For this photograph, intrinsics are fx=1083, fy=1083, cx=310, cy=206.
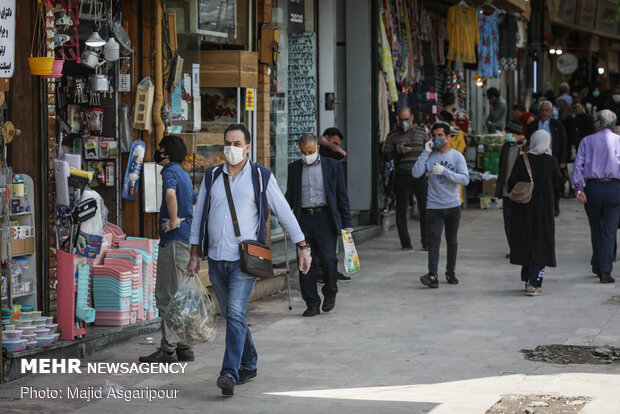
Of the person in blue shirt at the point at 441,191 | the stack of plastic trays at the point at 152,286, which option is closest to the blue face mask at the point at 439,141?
the person in blue shirt at the point at 441,191

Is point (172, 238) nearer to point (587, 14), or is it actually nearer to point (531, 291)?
point (531, 291)

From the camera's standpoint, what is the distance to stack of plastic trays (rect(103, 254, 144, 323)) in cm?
955

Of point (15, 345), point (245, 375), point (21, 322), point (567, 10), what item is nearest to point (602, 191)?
point (245, 375)

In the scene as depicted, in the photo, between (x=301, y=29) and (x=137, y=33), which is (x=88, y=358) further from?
(x=301, y=29)

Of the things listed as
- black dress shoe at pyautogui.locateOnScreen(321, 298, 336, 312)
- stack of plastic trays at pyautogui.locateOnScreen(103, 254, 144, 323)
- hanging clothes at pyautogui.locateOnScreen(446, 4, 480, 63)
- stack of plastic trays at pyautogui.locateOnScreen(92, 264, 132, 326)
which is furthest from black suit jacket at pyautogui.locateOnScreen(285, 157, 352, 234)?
hanging clothes at pyautogui.locateOnScreen(446, 4, 480, 63)

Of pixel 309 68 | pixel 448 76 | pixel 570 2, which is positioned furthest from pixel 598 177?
pixel 570 2

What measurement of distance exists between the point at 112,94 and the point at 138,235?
1356 mm

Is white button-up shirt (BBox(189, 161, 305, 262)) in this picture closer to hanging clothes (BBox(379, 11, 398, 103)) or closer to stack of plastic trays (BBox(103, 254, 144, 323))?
stack of plastic trays (BBox(103, 254, 144, 323))

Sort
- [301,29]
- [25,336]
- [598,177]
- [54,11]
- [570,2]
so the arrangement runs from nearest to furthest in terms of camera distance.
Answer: [25,336] → [54,11] → [598,177] → [301,29] → [570,2]

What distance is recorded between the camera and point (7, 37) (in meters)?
7.77

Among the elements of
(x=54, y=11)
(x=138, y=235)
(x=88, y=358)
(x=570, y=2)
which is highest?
(x=570, y=2)

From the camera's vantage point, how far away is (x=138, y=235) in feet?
33.9

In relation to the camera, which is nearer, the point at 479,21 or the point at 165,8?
the point at 165,8

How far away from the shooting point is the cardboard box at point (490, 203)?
21359 mm
